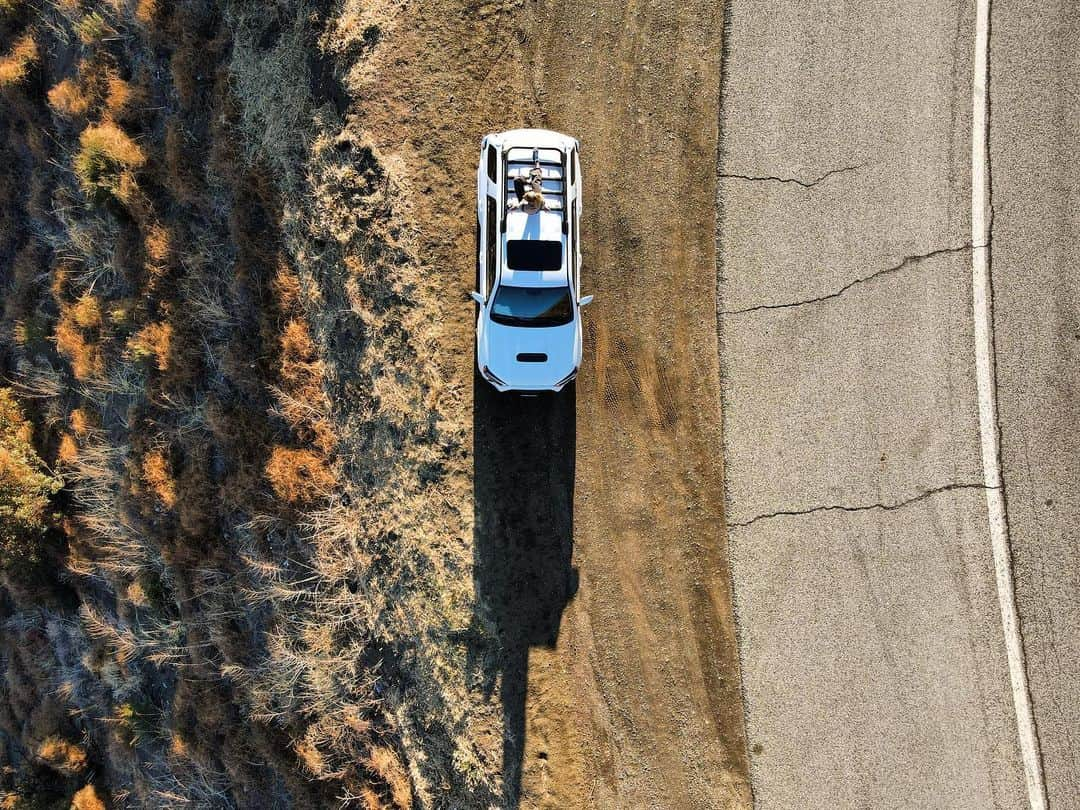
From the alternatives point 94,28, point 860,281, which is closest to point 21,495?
point 94,28

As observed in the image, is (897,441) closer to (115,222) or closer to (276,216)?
(276,216)

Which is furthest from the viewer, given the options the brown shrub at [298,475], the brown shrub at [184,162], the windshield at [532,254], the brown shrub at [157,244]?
the brown shrub at [157,244]

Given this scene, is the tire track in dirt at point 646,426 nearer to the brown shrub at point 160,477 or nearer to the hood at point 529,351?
the hood at point 529,351

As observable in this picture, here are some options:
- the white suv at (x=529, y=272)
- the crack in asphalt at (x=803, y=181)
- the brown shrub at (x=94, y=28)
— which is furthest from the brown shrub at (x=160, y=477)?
the crack in asphalt at (x=803, y=181)

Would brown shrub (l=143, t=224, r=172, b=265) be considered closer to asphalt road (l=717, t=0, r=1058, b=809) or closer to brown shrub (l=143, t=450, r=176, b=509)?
brown shrub (l=143, t=450, r=176, b=509)

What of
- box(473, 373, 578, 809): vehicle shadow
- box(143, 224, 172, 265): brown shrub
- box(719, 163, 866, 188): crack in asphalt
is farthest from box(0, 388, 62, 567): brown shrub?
box(719, 163, 866, 188): crack in asphalt

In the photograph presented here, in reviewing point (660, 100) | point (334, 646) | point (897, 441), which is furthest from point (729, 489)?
point (334, 646)

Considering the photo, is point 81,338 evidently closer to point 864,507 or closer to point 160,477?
point 160,477
